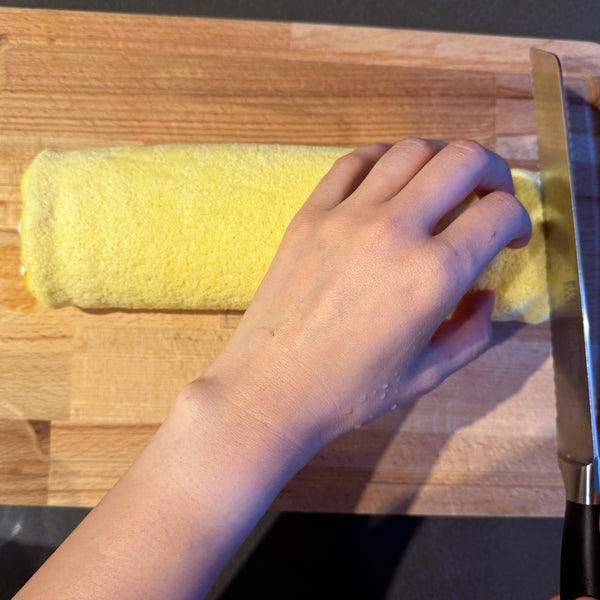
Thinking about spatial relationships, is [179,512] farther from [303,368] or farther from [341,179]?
[341,179]

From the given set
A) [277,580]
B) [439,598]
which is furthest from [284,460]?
[439,598]

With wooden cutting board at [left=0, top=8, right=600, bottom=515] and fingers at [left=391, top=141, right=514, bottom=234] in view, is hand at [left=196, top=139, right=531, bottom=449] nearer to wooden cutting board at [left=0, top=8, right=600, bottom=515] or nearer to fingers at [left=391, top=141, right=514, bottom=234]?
fingers at [left=391, top=141, right=514, bottom=234]

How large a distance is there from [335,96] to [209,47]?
23cm

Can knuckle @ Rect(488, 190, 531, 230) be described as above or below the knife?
above

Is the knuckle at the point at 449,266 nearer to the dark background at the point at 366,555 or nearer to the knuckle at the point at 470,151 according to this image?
the knuckle at the point at 470,151

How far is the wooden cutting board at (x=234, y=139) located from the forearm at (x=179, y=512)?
256 millimetres

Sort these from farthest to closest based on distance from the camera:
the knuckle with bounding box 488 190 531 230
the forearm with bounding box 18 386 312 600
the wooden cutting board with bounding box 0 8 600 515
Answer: the wooden cutting board with bounding box 0 8 600 515 < the knuckle with bounding box 488 190 531 230 < the forearm with bounding box 18 386 312 600

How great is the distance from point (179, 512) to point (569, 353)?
58cm

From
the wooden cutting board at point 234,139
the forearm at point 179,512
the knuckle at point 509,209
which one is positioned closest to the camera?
the forearm at point 179,512

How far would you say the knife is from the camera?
2.25ft

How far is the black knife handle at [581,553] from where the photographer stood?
0.67 m

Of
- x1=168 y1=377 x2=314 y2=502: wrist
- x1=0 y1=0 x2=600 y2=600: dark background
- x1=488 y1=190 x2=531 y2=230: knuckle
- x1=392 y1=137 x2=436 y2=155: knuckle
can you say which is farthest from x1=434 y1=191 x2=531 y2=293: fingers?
x1=0 y1=0 x2=600 y2=600: dark background

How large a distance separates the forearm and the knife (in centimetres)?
40

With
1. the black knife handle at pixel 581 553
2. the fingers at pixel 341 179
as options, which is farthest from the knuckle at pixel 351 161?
the black knife handle at pixel 581 553
